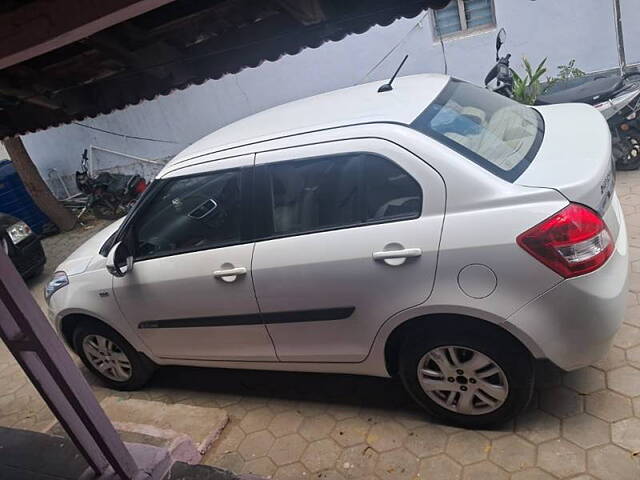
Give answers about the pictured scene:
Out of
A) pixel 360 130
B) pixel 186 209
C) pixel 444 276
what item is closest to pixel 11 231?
pixel 186 209

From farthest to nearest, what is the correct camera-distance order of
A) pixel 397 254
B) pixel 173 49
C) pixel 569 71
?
1. pixel 569 71
2. pixel 397 254
3. pixel 173 49

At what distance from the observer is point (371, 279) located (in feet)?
7.92

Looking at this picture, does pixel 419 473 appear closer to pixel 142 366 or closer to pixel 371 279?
pixel 371 279

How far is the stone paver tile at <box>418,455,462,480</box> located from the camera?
2.45m

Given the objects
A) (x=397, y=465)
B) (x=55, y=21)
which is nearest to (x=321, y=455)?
(x=397, y=465)

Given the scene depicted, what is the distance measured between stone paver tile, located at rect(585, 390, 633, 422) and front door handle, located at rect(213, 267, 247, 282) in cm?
198

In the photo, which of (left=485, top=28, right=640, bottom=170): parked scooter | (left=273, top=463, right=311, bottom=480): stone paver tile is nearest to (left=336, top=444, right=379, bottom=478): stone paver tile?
(left=273, top=463, right=311, bottom=480): stone paver tile

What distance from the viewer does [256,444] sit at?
2.97 m

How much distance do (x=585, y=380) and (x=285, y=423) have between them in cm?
177

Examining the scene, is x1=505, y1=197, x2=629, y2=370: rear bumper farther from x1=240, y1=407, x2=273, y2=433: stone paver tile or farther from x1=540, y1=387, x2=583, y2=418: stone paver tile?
x1=240, y1=407, x2=273, y2=433: stone paver tile

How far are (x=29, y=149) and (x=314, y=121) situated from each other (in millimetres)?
10027

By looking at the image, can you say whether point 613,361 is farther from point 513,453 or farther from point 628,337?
point 513,453

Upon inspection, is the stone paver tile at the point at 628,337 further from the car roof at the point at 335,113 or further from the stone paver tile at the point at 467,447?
the car roof at the point at 335,113

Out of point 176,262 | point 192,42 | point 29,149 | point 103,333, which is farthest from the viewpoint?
point 29,149
